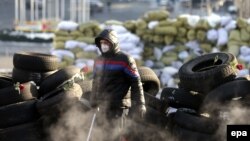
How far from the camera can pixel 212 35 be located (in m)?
13.3

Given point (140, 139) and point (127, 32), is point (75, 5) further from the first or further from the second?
point (140, 139)

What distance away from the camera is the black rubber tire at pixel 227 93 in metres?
7.03

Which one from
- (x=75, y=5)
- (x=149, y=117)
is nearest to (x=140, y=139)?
(x=149, y=117)

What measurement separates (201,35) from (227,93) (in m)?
6.44

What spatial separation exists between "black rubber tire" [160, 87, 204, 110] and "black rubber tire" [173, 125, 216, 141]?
55 centimetres

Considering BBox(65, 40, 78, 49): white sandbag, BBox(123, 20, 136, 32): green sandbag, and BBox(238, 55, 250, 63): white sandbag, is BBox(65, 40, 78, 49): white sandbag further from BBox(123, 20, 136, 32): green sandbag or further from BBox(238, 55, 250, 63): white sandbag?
BBox(238, 55, 250, 63): white sandbag

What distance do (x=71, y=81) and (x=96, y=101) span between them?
1167 millimetres

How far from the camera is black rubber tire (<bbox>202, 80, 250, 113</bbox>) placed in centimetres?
703

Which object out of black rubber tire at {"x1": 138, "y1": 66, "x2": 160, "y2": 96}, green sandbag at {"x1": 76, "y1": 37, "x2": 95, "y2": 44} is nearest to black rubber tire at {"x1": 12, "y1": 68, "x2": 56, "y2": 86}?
black rubber tire at {"x1": 138, "y1": 66, "x2": 160, "y2": 96}

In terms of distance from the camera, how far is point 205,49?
13398 mm

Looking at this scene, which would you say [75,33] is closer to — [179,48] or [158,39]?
[158,39]

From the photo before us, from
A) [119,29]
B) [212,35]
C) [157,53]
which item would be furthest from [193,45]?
[119,29]

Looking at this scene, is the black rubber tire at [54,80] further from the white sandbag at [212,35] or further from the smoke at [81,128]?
the white sandbag at [212,35]

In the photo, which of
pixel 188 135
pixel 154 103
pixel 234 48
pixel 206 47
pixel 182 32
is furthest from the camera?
pixel 182 32
